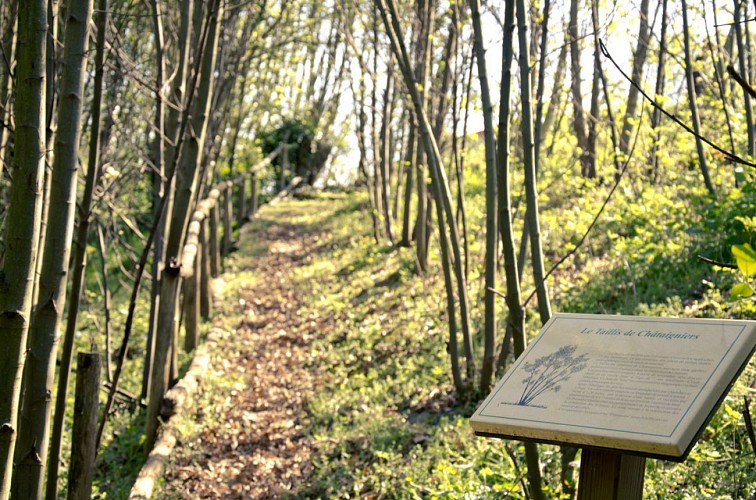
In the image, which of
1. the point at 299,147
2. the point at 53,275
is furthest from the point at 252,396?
the point at 299,147

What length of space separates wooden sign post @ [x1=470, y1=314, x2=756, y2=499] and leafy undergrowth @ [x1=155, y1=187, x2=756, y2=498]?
42.4 inches

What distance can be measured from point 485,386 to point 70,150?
11.7 feet

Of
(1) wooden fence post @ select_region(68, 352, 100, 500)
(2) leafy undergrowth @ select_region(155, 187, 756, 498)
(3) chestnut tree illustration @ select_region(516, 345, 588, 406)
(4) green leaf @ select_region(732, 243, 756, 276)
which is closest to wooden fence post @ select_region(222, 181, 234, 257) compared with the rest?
(2) leafy undergrowth @ select_region(155, 187, 756, 498)

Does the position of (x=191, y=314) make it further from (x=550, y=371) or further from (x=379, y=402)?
(x=550, y=371)

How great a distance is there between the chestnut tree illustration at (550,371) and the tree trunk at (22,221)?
1.65 metres

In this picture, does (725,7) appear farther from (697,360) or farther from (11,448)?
(11,448)

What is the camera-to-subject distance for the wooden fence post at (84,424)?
11.8 feet

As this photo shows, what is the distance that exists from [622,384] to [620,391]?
1.3 inches

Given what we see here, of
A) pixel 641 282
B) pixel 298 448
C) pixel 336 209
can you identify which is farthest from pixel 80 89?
pixel 336 209

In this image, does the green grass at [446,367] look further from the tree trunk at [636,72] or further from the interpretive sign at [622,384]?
the interpretive sign at [622,384]

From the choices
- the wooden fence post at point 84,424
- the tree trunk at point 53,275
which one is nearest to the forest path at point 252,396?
the wooden fence post at point 84,424

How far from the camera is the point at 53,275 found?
2.99 metres

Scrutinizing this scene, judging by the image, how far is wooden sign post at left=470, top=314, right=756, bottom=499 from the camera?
6.50ft

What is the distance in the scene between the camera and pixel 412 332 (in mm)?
7871
